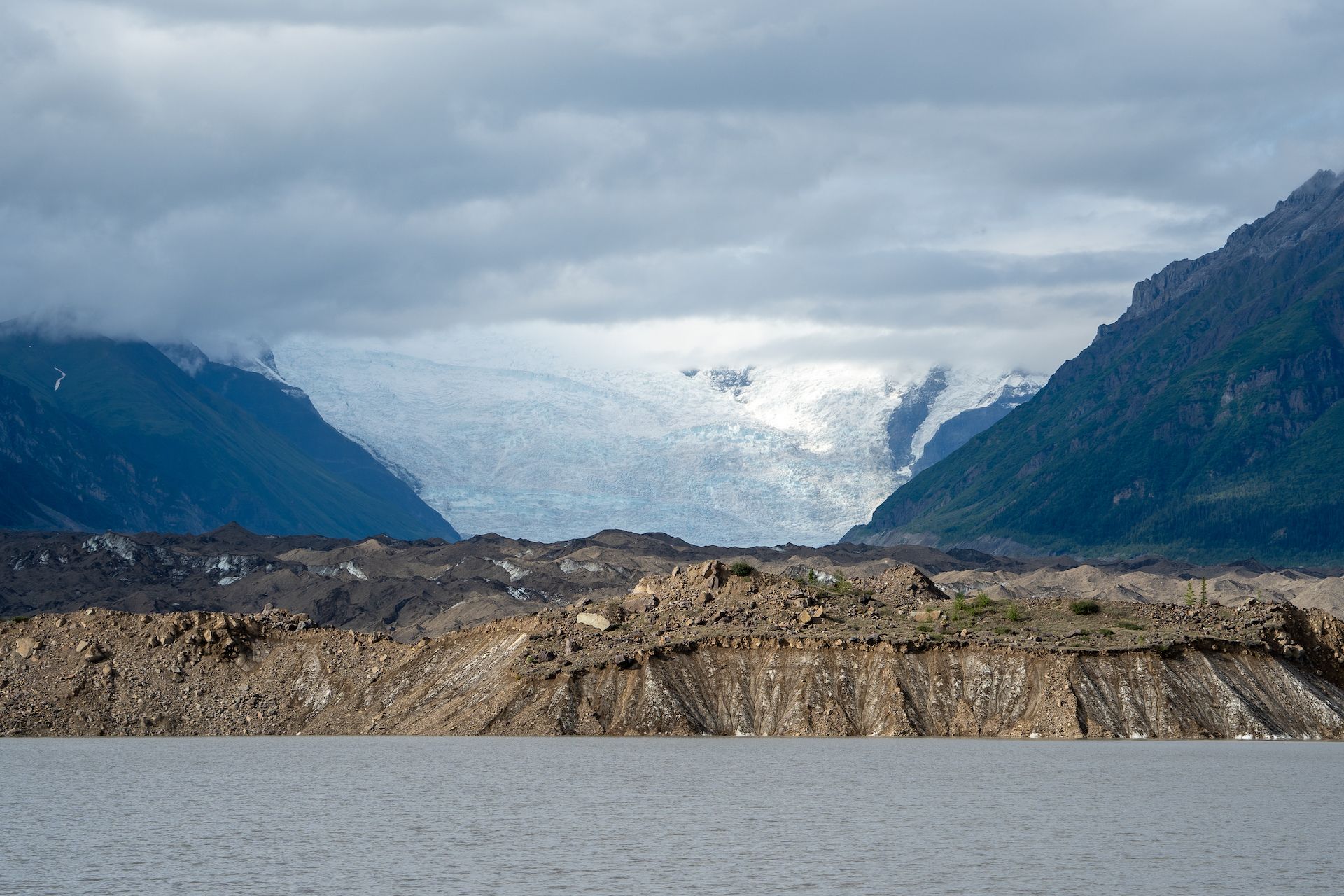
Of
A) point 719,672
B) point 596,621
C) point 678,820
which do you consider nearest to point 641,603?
point 596,621

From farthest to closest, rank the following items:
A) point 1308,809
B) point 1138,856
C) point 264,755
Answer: point 264,755, point 1308,809, point 1138,856

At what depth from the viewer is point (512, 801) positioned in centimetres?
6203

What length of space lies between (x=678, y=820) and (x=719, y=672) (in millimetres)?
43243

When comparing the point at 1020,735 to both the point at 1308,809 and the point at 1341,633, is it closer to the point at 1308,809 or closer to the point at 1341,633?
the point at 1341,633

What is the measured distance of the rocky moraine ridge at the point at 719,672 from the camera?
9644 centimetres

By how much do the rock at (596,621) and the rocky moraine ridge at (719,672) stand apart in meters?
0.11

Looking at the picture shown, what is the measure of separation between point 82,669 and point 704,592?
3947 centimetres

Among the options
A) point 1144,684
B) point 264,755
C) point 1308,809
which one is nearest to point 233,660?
point 264,755

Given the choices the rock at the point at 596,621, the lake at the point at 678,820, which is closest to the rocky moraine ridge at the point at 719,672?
the rock at the point at 596,621

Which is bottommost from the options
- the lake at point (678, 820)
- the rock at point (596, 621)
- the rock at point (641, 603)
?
the lake at point (678, 820)

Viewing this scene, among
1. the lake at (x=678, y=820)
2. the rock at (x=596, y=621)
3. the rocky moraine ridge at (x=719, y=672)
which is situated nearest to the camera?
the lake at (x=678, y=820)

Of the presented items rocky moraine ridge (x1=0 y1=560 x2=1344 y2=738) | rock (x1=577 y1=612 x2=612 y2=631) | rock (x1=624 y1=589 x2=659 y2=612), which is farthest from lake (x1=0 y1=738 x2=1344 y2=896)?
rock (x1=624 y1=589 x2=659 y2=612)

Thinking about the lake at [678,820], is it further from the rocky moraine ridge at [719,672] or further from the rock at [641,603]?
the rock at [641,603]

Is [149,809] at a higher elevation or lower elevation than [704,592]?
lower
